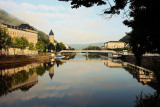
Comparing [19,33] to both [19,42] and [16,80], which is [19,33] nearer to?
[19,42]

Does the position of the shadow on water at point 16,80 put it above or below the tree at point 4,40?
below

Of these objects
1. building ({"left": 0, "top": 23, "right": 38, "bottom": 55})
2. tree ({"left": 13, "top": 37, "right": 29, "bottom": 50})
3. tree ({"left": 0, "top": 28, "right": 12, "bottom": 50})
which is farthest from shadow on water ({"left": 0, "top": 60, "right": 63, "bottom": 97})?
building ({"left": 0, "top": 23, "right": 38, "bottom": 55})

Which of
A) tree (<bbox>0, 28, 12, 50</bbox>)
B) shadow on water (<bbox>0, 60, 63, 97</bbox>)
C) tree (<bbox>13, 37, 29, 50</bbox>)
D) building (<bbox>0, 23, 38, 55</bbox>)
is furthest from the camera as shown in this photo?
building (<bbox>0, 23, 38, 55</bbox>)

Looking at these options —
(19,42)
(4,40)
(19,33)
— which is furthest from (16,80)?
(19,33)

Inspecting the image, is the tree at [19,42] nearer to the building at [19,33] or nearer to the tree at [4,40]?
the building at [19,33]

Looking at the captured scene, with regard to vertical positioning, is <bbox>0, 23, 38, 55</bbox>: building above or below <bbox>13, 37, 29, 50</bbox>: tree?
above

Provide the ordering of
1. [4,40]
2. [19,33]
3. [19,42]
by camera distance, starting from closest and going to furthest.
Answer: [4,40], [19,42], [19,33]

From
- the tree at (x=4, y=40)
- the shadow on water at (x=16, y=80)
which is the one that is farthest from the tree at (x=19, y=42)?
the shadow on water at (x=16, y=80)

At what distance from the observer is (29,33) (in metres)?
90.1

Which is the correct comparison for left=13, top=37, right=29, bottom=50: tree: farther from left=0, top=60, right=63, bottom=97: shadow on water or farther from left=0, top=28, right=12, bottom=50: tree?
left=0, top=60, right=63, bottom=97: shadow on water

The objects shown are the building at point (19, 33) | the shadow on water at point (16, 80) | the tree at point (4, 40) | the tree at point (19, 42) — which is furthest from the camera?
the building at point (19, 33)

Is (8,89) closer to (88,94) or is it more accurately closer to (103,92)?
(88,94)

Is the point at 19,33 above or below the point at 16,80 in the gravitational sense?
above

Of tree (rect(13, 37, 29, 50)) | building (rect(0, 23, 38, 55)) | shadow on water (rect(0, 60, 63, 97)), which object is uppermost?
building (rect(0, 23, 38, 55))
